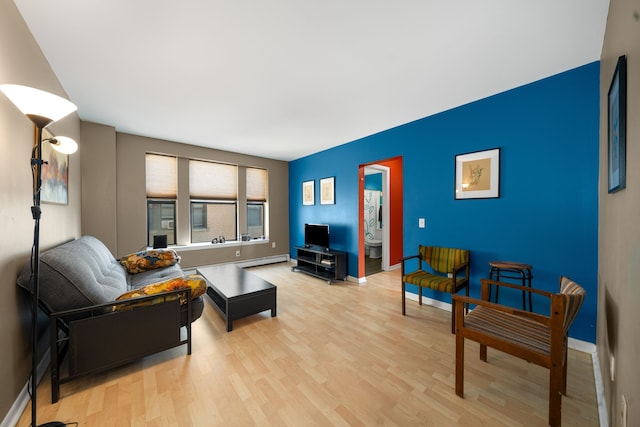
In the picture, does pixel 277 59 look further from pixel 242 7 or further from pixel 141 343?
pixel 141 343

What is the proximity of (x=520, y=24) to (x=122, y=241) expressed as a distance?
5471 mm

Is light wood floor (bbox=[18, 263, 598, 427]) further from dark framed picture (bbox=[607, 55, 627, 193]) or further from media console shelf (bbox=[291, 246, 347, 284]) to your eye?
media console shelf (bbox=[291, 246, 347, 284])

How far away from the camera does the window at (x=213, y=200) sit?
4.68 meters

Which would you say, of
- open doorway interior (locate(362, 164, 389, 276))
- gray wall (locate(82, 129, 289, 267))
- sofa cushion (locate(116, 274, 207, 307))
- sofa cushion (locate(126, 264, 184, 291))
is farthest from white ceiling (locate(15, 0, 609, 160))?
open doorway interior (locate(362, 164, 389, 276))

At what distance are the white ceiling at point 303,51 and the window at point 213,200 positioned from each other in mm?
1716

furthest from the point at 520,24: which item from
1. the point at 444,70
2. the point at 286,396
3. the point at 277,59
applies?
the point at 286,396

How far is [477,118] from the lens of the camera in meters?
2.70

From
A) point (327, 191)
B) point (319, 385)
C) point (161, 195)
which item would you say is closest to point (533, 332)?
point (319, 385)

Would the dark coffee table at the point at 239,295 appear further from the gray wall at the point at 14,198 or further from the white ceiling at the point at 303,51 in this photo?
the white ceiling at the point at 303,51

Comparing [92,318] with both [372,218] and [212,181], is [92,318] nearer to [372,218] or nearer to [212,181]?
[212,181]

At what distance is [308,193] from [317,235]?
1079 millimetres

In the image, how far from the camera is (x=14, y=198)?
4.78 feet

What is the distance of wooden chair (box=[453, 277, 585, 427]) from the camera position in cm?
131

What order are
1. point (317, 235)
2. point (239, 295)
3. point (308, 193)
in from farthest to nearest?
point (308, 193) < point (317, 235) < point (239, 295)
